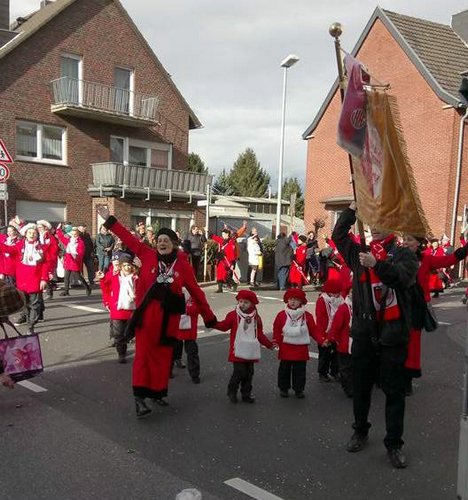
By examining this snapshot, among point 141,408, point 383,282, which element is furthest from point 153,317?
point 383,282

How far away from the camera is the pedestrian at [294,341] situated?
6.45m

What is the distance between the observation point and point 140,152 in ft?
90.5

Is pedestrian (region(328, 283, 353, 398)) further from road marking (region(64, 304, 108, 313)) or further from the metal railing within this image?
the metal railing

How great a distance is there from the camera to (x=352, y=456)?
4777 millimetres

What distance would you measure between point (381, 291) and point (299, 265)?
12809 mm

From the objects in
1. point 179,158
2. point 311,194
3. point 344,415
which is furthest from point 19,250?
point 311,194

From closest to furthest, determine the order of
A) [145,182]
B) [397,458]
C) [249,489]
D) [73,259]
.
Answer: [249,489]
[397,458]
[73,259]
[145,182]

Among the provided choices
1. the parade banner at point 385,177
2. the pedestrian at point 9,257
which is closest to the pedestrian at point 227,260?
the pedestrian at point 9,257

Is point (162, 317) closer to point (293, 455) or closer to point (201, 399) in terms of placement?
point (201, 399)

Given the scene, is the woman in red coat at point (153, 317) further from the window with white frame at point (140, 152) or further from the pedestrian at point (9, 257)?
the window with white frame at point (140, 152)

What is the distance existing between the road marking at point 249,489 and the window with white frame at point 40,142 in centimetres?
2134

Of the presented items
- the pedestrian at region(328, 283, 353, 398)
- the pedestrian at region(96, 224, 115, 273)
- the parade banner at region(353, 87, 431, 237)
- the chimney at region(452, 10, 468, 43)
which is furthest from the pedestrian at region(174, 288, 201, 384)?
the chimney at region(452, 10, 468, 43)

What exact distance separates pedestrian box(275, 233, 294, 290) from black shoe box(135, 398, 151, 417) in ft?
39.4

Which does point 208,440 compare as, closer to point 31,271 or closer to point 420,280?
point 420,280
